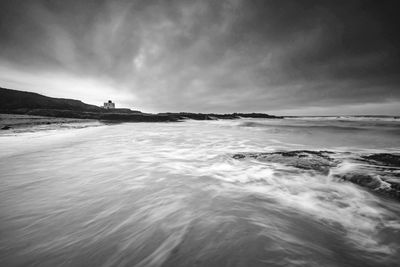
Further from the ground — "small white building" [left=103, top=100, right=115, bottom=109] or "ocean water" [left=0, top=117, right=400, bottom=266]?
"small white building" [left=103, top=100, right=115, bottom=109]

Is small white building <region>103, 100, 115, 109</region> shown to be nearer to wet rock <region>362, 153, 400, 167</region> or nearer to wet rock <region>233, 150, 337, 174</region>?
wet rock <region>233, 150, 337, 174</region>

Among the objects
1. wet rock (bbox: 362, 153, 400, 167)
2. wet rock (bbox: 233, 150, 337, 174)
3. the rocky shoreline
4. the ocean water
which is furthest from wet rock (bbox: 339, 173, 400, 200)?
wet rock (bbox: 362, 153, 400, 167)

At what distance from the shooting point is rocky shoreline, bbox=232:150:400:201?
3.11 metres

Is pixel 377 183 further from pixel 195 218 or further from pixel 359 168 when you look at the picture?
pixel 195 218

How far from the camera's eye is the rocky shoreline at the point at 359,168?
A: 3.11m

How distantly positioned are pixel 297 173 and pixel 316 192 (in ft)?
3.00

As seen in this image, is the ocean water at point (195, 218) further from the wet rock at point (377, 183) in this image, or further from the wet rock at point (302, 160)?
the wet rock at point (302, 160)

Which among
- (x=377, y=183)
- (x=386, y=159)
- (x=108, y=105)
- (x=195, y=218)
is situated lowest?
(x=195, y=218)

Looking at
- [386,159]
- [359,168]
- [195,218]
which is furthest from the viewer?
[386,159]

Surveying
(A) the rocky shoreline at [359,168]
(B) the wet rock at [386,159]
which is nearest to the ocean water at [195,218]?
(A) the rocky shoreline at [359,168]

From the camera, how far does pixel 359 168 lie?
3.97 metres

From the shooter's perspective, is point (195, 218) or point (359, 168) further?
point (359, 168)

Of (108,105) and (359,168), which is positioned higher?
(108,105)

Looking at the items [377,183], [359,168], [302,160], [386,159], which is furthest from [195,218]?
[386,159]
